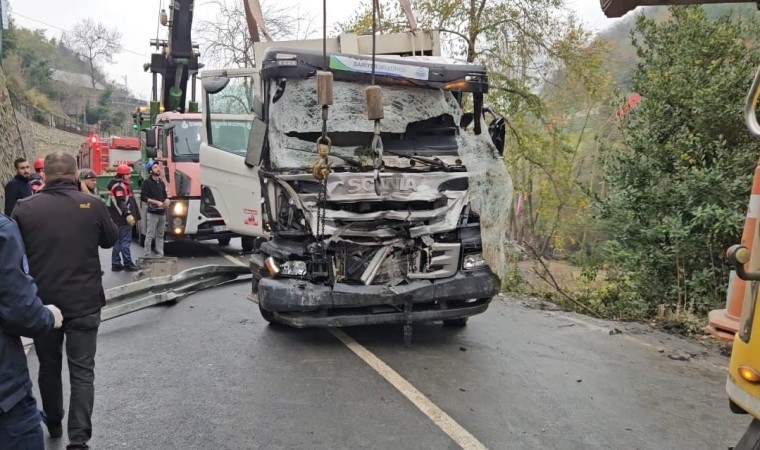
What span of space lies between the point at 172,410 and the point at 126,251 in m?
6.35

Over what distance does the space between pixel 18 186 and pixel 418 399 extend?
23.1 ft

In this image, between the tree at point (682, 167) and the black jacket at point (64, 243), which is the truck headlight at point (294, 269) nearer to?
the black jacket at point (64, 243)

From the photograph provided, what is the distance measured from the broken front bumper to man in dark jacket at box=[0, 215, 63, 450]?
2547 millimetres

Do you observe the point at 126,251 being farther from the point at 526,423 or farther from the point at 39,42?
the point at 39,42

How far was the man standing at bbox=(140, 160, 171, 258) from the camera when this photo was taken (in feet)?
31.6

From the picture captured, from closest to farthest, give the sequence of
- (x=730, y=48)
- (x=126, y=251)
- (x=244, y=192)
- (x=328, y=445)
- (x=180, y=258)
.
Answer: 1. (x=328, y=445)
2. (x=730, y=48)
3. (x=244, y=192)
4. (x=126, y=251)
5. (x=180, y=258)

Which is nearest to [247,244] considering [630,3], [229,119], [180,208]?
[180,208]

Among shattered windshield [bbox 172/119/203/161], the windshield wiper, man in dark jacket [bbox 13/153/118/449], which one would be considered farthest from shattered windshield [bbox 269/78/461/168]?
shattered windshield [bbox 172/119/203/161]

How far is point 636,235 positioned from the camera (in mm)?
7387

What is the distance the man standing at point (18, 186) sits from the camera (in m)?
8.10

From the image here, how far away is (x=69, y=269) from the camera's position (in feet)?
10.7

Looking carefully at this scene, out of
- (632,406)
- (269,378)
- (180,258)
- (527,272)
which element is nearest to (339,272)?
(269,378)

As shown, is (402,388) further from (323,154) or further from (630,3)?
(630,3)

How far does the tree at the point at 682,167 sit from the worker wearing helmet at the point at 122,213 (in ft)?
23.9
